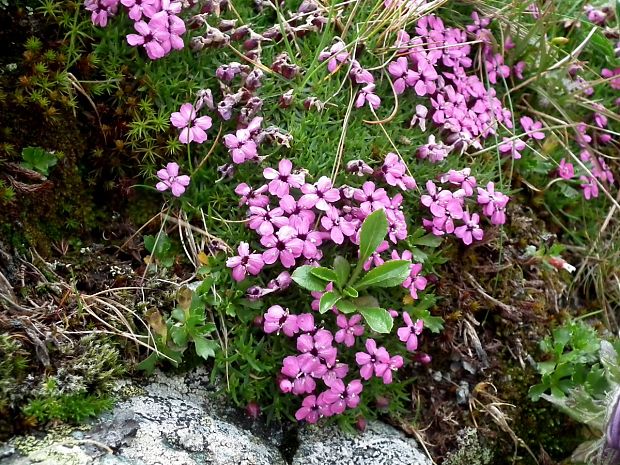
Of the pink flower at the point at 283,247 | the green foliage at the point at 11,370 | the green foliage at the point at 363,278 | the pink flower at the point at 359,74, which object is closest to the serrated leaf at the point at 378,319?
the green foliage at the point at 363,278

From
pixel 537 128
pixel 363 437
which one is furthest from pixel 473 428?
pixel 537 128

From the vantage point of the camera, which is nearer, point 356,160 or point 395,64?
point 356,160

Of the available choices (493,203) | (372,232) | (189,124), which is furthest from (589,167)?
(189,124)

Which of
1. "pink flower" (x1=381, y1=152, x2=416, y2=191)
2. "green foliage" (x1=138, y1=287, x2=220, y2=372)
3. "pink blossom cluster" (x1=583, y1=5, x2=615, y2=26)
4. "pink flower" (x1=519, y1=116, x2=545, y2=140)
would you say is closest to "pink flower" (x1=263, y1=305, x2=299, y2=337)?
"green foliage" (x1=138, y1=287, x2=220, y2=372)

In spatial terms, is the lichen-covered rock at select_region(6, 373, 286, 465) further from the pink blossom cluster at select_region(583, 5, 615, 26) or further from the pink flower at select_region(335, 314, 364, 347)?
the pink blossom cluster at select_region(583, 5, 615, 26)

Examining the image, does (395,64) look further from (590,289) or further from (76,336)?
(76,336)

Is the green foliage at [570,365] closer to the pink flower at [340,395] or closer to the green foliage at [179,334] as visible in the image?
the pink flower at [340,395]
